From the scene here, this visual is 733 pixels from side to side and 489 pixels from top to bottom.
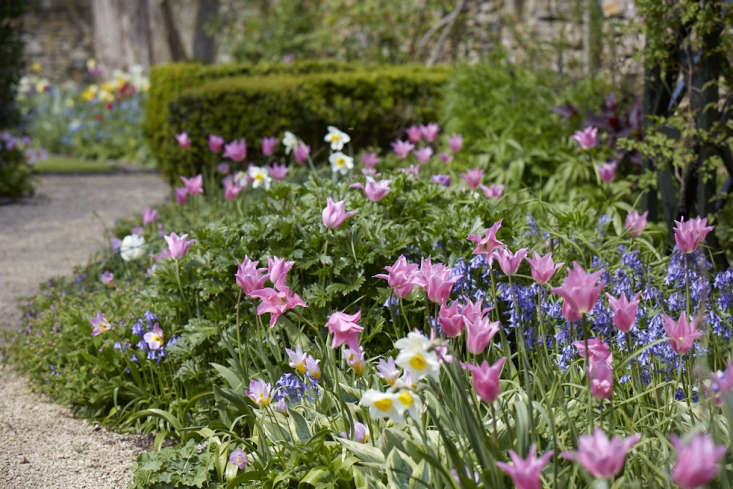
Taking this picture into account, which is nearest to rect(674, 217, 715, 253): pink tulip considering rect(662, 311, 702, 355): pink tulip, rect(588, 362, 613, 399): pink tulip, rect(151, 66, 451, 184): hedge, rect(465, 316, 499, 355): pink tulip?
rect(662, 311, 702, 355): pink tulip

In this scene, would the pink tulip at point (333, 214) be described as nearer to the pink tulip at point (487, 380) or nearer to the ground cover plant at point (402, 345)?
the ground cover plant at point (402, 345)

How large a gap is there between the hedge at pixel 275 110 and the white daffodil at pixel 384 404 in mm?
4597

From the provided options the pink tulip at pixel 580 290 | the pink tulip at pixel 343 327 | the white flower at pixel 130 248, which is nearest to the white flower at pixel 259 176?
the white flower at pixel 130 248

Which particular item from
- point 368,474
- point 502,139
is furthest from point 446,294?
point 502,139

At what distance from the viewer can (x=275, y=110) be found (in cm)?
628

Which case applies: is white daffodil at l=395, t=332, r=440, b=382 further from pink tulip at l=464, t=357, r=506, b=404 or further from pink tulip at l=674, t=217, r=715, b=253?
pink tulip at l=674, t=217, r=715, b=253

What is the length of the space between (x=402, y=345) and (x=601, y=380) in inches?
16.9

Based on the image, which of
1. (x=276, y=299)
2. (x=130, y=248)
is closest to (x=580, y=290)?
(x=276, y=299)

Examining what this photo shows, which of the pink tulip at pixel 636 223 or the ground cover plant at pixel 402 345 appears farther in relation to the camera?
the pink tulip at pixel 636 223

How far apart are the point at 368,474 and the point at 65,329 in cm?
174

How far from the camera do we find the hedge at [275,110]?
20.4ft

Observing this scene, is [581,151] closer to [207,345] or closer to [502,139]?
[502,139]

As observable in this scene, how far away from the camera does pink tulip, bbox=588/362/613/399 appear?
61.4 inches

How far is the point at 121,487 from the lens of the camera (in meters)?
2.33
